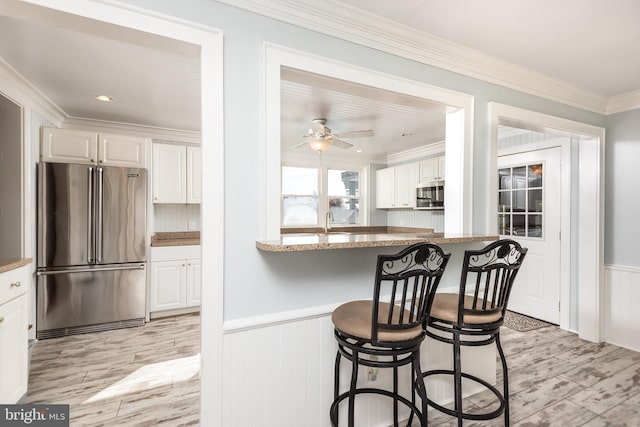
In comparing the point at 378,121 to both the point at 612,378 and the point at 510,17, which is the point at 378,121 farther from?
the point at 612,378

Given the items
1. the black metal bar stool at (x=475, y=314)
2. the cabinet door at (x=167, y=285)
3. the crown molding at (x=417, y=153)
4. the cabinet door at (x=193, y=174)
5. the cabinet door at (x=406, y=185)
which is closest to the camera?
the black metal bar stool at (x=475, y=314)

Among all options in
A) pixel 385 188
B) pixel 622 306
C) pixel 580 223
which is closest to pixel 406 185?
pixel 385 188

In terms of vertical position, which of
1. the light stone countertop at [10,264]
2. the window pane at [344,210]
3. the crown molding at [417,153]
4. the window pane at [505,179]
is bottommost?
the light stone countertop at [10,264]

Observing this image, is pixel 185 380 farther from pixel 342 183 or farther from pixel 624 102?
pixel 624 102

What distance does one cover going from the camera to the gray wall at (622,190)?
3.02 m

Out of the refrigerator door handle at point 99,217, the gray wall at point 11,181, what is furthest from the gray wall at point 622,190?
the gray wall at point 11,181

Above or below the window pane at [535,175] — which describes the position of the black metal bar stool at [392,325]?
below

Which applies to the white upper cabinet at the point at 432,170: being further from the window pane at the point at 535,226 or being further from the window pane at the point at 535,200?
the window pane at the point at 535,226

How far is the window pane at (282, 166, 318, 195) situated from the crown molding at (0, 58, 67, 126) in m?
3.12

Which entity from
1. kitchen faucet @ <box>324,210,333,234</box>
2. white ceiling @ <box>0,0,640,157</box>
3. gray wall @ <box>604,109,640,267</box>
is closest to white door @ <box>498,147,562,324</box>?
gray wall @ <box>604,109,640,267</box>

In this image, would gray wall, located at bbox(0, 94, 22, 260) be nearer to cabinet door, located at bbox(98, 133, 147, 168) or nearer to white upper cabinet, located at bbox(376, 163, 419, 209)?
cabinet door, located at bbox(98, 133, 147, 168)

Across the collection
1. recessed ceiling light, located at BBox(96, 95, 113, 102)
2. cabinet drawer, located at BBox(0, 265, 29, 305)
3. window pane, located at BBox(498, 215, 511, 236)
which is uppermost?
recessed ceiling light, located at BBox(96, 95, 113, 102)

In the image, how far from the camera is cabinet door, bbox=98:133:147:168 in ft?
11.6

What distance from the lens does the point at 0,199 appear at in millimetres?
2732
